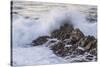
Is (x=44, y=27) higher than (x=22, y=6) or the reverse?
the reverse

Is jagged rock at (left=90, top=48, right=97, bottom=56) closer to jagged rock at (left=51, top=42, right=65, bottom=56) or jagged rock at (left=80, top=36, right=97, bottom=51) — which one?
jagged rock at (left=80, top=36, right=97, bottom=51)

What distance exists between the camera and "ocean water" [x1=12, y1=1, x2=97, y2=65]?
97.5 inches

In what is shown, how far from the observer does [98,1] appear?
2.89m

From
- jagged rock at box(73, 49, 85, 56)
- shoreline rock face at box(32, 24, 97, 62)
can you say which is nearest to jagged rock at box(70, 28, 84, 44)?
shoreline rock face at box(32, 24, 97, 62)

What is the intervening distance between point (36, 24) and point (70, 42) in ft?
1.84

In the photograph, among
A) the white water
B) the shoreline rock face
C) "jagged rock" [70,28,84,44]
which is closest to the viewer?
the white water

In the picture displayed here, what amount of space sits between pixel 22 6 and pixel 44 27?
41 centimetres

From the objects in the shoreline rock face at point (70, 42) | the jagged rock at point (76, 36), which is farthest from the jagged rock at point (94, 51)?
the jagged rock at point (76, 36)

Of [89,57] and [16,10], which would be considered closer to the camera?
[16,10]

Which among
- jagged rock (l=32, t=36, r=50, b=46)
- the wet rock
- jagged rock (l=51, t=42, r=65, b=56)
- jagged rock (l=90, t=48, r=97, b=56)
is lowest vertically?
the wet rock

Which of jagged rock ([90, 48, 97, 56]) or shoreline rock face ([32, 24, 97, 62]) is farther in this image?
jagged rock ([90, 48, 97, 56])

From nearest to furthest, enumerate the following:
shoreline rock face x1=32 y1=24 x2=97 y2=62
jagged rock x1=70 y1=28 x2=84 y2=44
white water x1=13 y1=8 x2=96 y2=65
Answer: white water x1=13 y1=8 x2=96 y2=65 → shoreline rock face x1=32 y1=24 x2=97 y2=62 → jagged rock x1=70 y1=28 x2=84 y2=44
